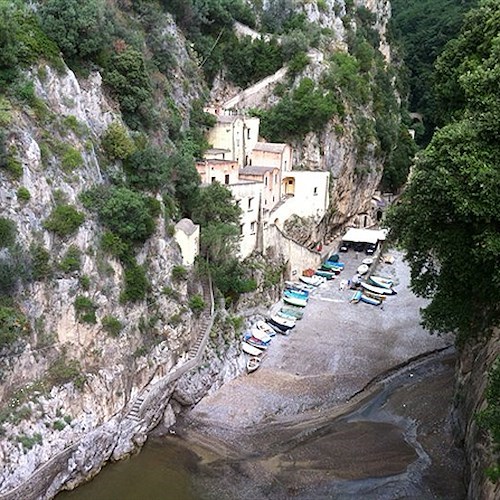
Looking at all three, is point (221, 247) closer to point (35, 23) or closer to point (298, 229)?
point (298, 229)

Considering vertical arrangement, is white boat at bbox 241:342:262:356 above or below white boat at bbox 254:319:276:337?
below

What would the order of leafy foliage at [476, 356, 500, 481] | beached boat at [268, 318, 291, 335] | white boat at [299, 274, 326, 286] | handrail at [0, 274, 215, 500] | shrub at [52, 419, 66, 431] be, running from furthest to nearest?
white boat at [299, 274, 326, 286] → beached boat at [268, 318, 291, 335] → shrub at [52, 419, 66, 431] → handrail at [0, 274, 215, 500] → leafy foliage at [476, 356, 500, 481]

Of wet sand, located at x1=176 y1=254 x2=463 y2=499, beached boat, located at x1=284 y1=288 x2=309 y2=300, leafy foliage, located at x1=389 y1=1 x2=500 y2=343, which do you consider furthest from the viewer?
beached boat, located at x1=284 y1=288 x2=309 y2=300

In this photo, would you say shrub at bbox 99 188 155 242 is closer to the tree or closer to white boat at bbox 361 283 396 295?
the tree

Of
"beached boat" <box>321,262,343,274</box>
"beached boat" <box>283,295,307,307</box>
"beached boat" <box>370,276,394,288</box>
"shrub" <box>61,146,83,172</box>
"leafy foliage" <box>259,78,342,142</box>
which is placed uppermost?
"leafy foliage" <box>259,78,342,142</box>

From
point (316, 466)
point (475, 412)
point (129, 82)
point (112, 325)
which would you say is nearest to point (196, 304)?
point (112, 325)

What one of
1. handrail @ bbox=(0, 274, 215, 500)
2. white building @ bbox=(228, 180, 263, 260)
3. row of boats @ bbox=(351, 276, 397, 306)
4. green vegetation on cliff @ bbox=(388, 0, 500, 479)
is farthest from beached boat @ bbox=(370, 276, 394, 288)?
handrail @ bbox=(0, 274, 215, 500)

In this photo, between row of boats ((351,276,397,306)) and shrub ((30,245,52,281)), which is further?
row of boats ((351,276,397,306))
